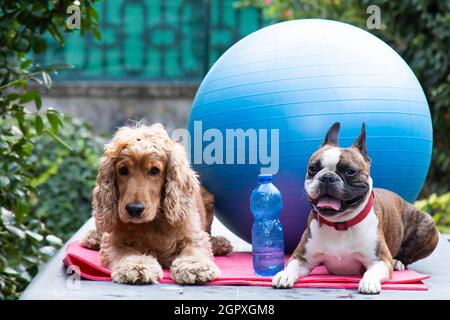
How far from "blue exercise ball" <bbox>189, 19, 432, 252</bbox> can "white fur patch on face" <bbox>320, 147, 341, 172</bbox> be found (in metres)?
0.58

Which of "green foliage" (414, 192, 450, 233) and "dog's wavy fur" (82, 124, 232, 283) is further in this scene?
"green foliage" (414, 192, 450, 233)

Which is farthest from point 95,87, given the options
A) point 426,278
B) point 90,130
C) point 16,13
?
point 426,278

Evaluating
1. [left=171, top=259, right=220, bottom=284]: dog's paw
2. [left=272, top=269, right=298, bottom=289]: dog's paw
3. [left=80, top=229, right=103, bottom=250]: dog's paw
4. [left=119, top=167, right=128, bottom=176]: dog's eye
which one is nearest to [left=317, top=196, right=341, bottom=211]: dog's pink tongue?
[left=272, top=269, right=298, bottom=289]: dog's paw

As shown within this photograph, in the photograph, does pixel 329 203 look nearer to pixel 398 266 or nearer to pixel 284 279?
pixel 284 279

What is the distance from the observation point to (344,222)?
412 cm

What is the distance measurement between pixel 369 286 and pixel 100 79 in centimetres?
717

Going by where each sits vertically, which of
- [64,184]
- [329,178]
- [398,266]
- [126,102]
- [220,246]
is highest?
[329,178]

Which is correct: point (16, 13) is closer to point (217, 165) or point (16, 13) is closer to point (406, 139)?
point (217, 165)

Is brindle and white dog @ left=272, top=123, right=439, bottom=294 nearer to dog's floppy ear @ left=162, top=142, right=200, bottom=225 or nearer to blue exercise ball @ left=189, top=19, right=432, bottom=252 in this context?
blue exercise ball @ left=189, top=19, right=432, bottom=252

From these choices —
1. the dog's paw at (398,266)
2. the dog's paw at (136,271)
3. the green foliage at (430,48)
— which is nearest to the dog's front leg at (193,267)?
the dog's paw at (136,271)

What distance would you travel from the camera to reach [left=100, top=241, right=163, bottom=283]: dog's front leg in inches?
163

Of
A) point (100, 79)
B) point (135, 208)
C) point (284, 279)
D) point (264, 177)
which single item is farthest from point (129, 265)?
point (100, 79)

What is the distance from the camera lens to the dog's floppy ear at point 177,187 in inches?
173
